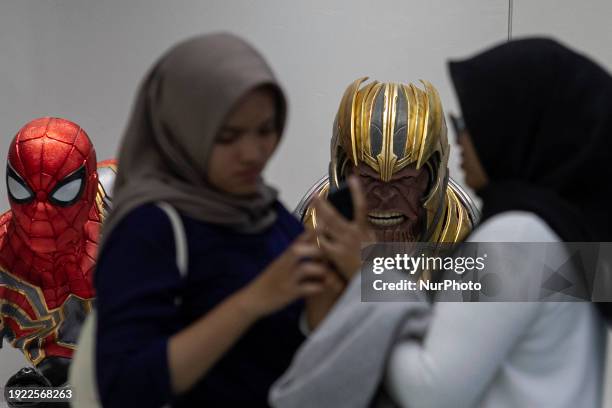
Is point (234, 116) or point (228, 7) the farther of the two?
point (228, 7)

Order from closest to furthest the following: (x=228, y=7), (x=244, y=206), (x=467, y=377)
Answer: (x=467, y=377), (x=244, y=206), (x=228, y=7)

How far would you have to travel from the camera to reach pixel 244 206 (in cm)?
122

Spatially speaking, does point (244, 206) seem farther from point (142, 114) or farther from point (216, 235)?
point (142, 114)

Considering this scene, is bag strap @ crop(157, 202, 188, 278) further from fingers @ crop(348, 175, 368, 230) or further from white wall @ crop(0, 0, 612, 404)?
white wall @ crop(0, 0, 612, 404)

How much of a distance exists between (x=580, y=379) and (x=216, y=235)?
1.49 feet

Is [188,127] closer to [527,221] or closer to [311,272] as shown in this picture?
[311,272]

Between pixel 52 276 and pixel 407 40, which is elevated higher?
pixel 407 40

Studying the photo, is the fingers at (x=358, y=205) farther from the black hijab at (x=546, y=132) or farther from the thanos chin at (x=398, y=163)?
the thanos chin at (x=398, y=163)

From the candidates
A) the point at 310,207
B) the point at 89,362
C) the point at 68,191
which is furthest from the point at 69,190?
the point at 89,362

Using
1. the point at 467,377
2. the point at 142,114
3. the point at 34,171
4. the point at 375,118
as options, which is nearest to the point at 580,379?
the point at 467,377

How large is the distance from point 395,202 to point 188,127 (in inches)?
51.2

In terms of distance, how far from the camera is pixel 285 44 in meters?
3.51

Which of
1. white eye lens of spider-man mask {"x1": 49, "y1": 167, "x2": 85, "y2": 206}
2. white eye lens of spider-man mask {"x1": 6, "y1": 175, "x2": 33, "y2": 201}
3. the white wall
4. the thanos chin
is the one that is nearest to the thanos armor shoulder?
the thanos chin

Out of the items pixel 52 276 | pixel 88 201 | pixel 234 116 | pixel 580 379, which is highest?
pixel 234 116
